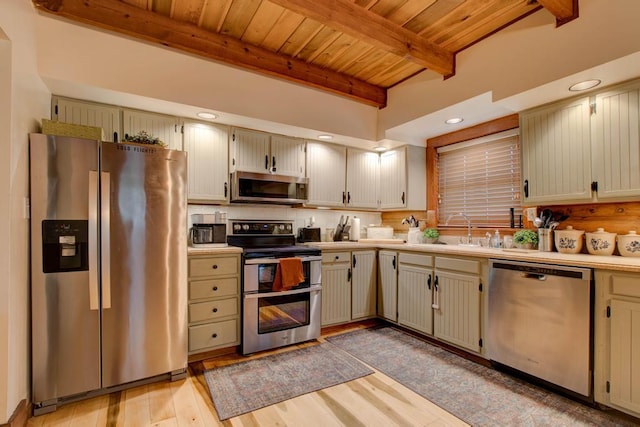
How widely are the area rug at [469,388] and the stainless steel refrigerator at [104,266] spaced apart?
168 centimetres

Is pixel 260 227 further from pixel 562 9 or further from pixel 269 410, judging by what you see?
pixel 562 9

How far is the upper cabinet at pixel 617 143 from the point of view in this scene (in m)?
Result: 2.09

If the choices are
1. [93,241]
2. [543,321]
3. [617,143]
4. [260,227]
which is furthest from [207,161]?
[617,143]

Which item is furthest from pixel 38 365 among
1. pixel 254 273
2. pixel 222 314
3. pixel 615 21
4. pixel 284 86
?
pixel 615 21

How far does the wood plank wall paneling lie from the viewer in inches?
91.9

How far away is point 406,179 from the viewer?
3814 mm

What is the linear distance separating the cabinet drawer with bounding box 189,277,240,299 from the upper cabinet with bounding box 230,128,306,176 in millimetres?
1139

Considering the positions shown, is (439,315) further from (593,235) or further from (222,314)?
(222,314)

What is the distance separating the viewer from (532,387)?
2.22 meters

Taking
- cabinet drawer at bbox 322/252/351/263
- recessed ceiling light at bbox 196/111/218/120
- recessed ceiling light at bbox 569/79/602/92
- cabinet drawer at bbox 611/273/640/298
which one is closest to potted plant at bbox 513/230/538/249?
cabinet drawer at bbox 611/273/640/298

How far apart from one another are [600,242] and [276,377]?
106 inches

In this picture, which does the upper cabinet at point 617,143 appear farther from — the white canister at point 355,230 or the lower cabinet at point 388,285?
the white canister at point 355,230

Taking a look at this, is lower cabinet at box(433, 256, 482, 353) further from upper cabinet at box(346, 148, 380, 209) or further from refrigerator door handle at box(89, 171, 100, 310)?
refrigerator door handle at box(89, 171, 100, 310)

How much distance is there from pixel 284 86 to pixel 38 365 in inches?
114
